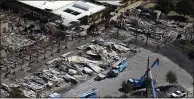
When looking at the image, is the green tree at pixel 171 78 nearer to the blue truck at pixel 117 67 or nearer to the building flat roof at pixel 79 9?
the blue truck at pixel 117 67

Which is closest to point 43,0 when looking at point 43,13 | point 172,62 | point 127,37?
point 43,13

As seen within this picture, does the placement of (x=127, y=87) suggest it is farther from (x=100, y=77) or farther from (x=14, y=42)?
(x=14, y=42)

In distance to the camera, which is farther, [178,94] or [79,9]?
[79,9]

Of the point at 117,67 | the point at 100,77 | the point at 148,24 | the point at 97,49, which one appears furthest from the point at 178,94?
the point at 148,24

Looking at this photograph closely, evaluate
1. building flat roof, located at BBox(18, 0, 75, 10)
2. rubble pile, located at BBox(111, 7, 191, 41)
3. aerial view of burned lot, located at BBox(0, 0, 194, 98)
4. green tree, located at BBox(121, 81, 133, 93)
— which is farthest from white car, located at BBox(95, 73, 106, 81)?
building flat roof, located at BBox(18, 0, 75, 10)

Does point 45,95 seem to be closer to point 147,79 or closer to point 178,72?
point 147,79

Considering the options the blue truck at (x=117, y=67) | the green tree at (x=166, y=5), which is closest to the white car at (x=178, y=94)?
the blue truck at (x=117, y=67)
